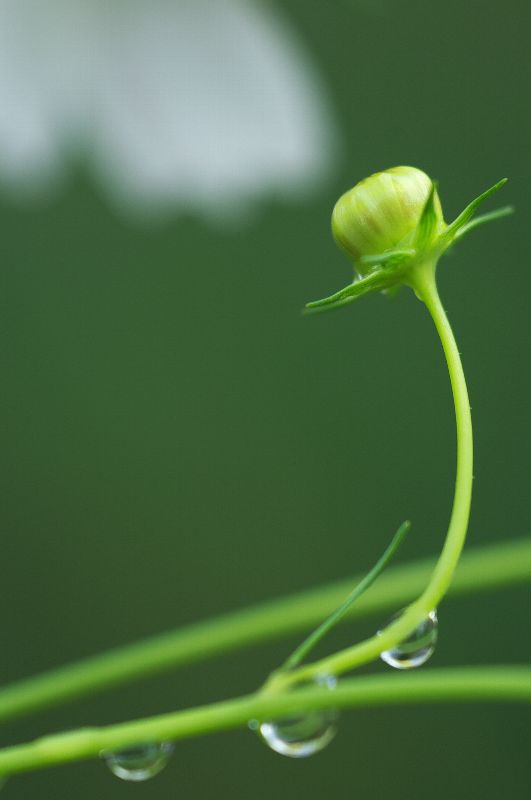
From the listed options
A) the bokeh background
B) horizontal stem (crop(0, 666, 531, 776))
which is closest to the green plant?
horizontal stem (crop(0, 666, 531, 776))

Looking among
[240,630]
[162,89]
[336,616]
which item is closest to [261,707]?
[336,616]

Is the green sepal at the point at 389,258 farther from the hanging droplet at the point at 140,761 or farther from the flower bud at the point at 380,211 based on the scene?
the hanging droplet at the point at 140,761

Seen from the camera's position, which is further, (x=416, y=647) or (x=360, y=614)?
(x=360, y=614)

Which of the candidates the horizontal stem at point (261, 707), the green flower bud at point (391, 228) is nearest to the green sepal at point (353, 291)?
the green flower bud at point (391, 228)

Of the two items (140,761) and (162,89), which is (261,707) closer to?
(140,761)

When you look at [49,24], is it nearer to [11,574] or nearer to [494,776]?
[11,574]

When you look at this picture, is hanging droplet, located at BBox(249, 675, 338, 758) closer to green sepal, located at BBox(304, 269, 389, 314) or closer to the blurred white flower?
green sepal, located at BBox(304, 269, 389, 314)
